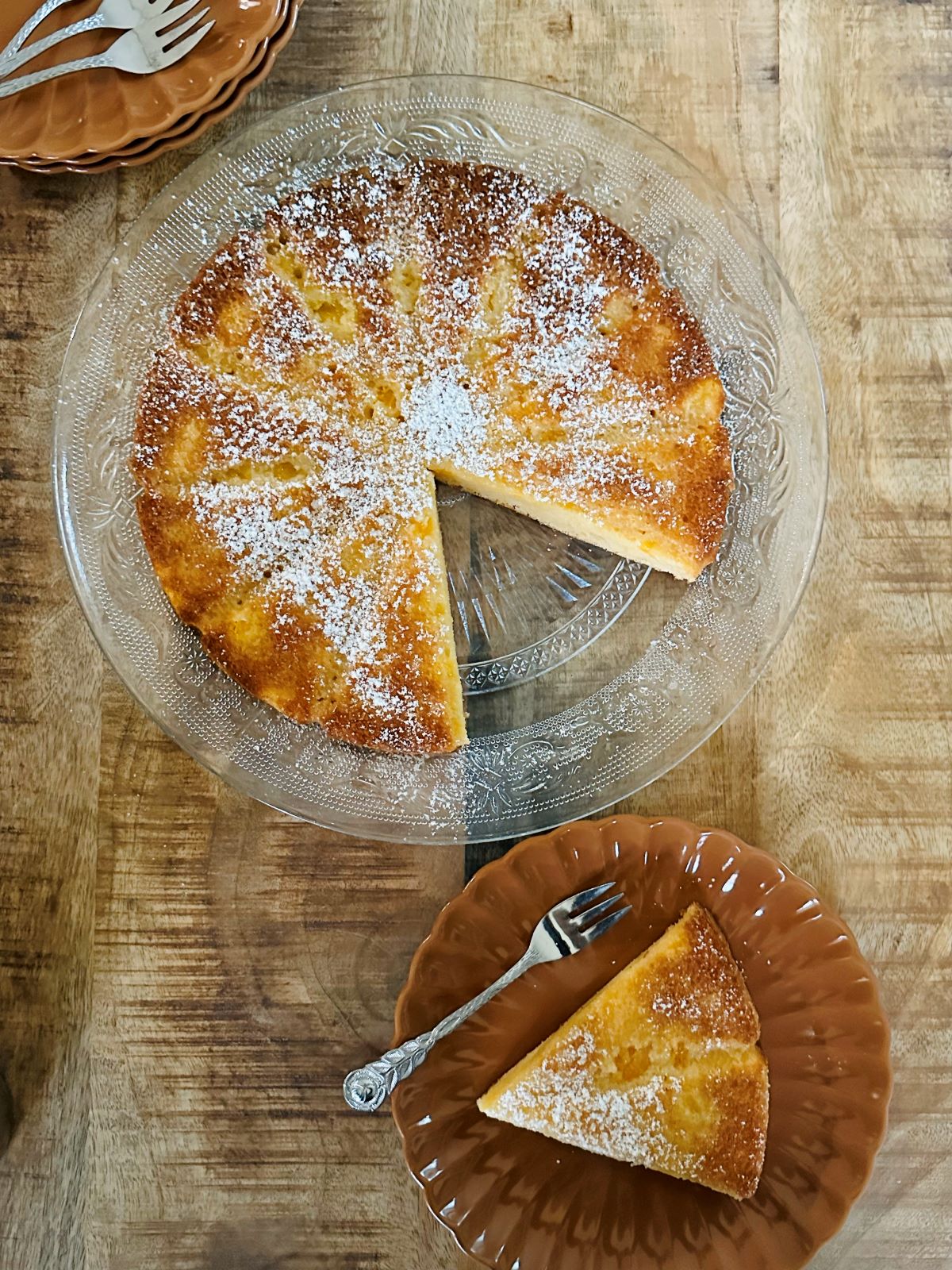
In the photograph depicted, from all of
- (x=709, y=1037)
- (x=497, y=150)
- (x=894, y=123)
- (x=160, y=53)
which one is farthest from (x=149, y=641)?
(x=894, y=123)

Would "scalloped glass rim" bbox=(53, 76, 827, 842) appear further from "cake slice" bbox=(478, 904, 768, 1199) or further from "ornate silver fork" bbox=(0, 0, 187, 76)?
"cake slice" bbox=(478, 904, 768, 1199)

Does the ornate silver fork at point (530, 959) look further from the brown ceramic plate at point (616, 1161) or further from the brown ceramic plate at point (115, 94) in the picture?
the brown ceramic plate at point (115, 94)

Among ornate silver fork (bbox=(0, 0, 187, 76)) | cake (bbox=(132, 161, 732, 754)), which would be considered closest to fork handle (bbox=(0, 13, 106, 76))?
ornate silver fork (bbox=(0, 0, 187, 76))

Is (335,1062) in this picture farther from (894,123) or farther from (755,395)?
(894,123)

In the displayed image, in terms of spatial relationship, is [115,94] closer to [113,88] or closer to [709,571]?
[113,88]

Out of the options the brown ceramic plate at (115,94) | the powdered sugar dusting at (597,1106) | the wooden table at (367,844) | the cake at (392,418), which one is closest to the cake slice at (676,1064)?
the powdered sugar dusting at (597,1106)

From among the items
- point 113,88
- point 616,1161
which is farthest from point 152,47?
point 616,1161
